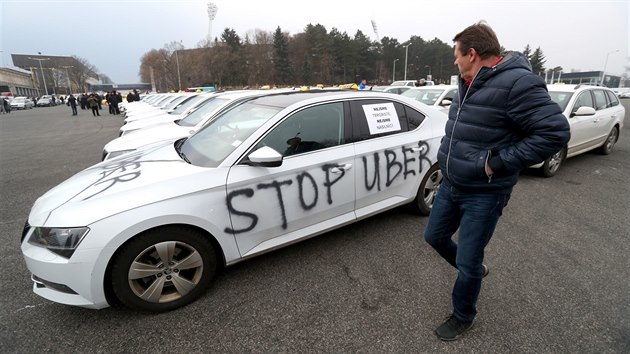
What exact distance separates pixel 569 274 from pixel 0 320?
185 inches

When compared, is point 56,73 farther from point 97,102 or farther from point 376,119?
point 376,119

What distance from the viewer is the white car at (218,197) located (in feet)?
7.19

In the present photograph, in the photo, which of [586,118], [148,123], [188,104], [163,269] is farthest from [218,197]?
[188,104]

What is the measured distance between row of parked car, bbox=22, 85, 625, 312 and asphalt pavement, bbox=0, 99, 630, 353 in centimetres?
27

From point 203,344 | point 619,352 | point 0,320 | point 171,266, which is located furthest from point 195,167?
point 619,352

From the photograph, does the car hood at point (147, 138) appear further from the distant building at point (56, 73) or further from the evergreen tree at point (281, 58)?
the distant building at point (56, 73)

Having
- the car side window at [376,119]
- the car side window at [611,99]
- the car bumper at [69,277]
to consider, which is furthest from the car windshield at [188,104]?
the car side window at [611,99]

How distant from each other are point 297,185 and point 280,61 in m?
76.8

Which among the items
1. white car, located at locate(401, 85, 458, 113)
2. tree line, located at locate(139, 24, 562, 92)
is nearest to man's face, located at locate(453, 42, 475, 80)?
white car, located at locate(401, 85, 458, 113)

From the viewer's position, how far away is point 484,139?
1891 mm

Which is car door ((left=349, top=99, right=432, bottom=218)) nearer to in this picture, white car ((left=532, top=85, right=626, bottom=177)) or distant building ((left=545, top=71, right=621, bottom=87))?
white car ((left=532, top=85, right=626, bottom=177))

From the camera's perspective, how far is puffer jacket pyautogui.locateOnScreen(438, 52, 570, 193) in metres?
1.70

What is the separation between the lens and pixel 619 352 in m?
2.05

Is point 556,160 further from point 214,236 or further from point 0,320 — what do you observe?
point 0,320
